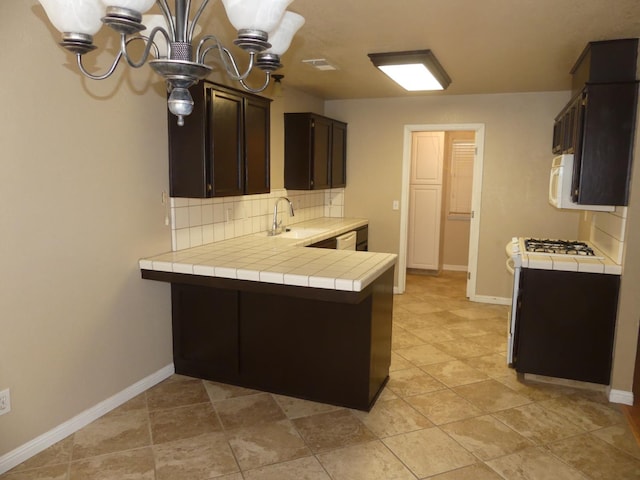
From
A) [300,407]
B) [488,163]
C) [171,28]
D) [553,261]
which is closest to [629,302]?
[553,261]

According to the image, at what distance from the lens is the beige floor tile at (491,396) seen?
3152 millimetres

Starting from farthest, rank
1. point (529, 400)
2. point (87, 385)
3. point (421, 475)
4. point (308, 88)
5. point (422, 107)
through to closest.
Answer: point (422, 107) → point (308, 88) → point (529, 400) → point (87, 385) → point (421, 475)

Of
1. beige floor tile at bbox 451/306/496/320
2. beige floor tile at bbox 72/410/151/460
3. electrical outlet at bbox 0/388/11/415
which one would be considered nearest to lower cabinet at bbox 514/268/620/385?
beige floor tile at bbox 451/306/496/320

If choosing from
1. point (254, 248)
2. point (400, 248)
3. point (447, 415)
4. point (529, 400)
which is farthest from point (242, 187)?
point (400, 248)

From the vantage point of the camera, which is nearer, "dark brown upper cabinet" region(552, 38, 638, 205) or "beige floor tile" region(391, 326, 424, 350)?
"dark brown upper cabinet" region(552, 38, 638, 205)

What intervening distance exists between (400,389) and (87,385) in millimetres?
1983

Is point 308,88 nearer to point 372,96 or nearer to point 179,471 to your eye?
point 372,96

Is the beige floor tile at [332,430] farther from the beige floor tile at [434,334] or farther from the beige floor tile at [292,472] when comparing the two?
the beige floor tile at [434,334]

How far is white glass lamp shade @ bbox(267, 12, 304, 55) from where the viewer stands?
5.35 feet

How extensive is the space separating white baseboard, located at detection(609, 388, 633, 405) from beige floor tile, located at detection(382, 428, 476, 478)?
1.26 meters

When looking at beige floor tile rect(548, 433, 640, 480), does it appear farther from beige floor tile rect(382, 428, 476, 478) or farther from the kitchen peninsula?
the kitchen peninsula

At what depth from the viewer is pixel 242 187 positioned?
12.1ft

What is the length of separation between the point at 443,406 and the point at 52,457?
225 centimetres

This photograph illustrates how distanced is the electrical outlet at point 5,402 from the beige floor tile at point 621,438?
3.14m
